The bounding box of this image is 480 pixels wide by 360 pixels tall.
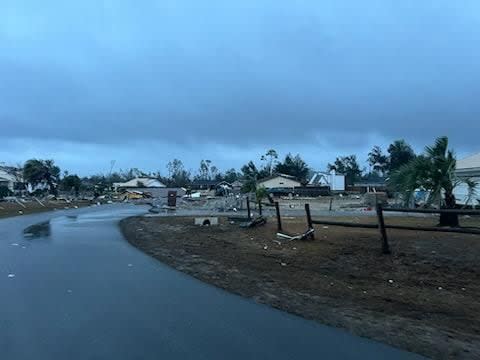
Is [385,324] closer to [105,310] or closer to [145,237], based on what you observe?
[105,310]

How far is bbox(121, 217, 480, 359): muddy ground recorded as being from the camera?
716cm

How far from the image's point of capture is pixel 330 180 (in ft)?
379

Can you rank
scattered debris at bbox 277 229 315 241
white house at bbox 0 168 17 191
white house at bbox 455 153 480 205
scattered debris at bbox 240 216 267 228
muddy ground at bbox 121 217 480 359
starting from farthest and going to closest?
white house at bbox 0 168 17 191
white house at bbox 455 153 480 205
scattered debris at bbox 240 216 267 228
scattered debris at bbox 277 229 315 241
muddy ground at bbox 121 217 480 359

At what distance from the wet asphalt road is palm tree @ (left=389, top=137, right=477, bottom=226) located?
464 inches

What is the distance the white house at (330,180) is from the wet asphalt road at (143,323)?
10058cm

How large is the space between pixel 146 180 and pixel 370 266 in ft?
511

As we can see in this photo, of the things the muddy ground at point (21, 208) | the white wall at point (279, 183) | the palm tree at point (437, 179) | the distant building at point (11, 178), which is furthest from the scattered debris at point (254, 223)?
the distant building at point (11, 178)

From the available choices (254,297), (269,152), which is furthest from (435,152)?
(269,152)

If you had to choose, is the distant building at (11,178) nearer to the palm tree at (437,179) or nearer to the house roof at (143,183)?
the house roof at (143,183)

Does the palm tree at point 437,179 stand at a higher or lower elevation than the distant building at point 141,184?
lower

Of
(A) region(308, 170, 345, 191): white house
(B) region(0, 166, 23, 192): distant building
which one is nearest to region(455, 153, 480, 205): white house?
(A) region(308, 170, 345, 191): white house

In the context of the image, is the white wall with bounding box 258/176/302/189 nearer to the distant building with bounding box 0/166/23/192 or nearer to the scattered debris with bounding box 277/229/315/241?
the distant building with bounding box 0/166/23/192

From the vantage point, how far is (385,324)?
7.37 meters

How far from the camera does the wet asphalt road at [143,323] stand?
19.9 feet
